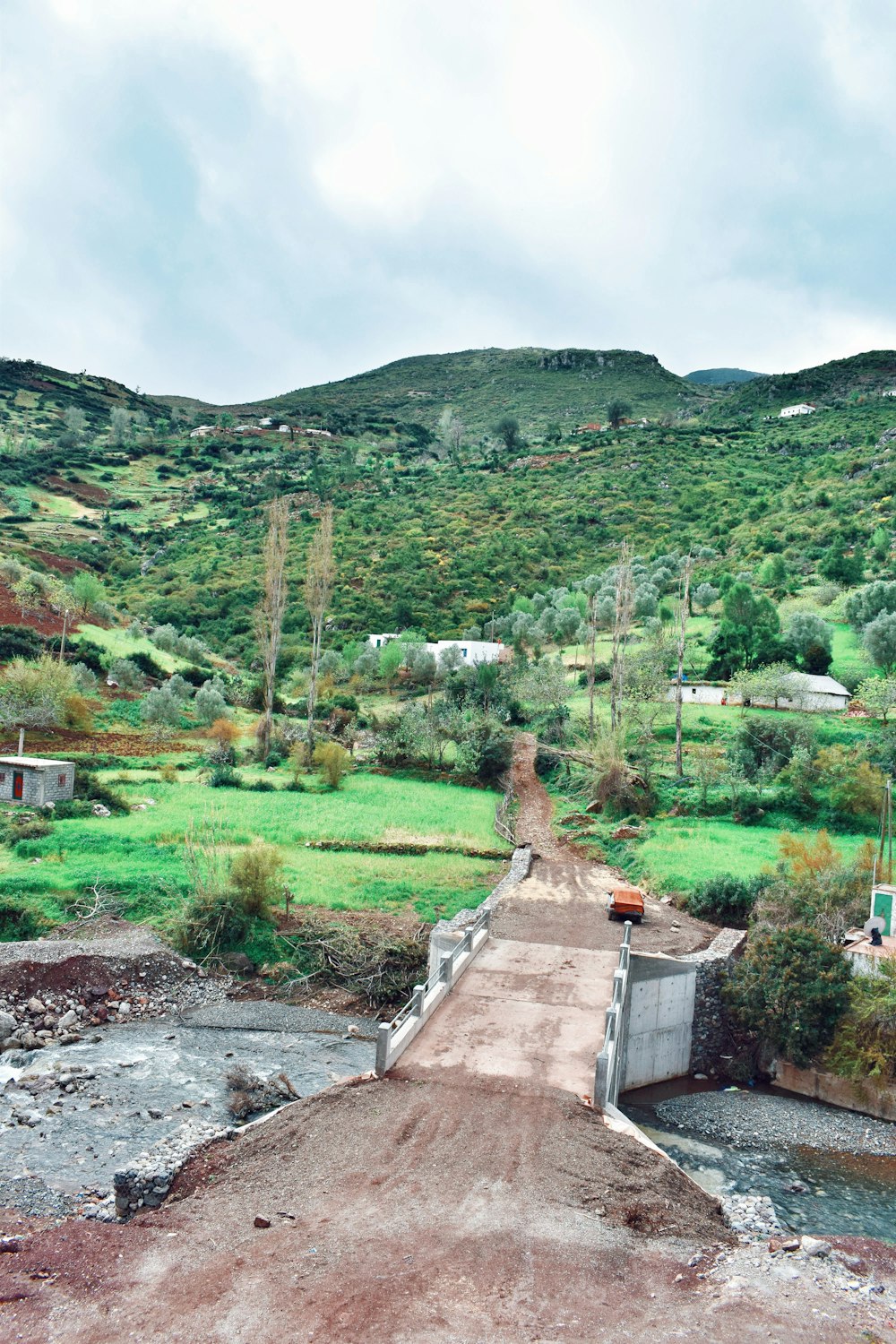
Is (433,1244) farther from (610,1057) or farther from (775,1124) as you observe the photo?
(775,1124)

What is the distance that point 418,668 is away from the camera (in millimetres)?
60156

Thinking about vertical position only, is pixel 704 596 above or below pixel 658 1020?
above

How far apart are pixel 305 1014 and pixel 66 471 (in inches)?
3905

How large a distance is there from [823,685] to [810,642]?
18.3 feet

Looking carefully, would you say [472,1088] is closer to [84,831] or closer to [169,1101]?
[169,1101]

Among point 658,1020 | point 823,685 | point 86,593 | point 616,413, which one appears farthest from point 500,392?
point 658,1020

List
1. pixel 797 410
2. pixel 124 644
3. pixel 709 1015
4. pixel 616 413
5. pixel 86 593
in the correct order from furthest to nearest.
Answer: pixel 616 413, pixel 797 410, pixel 86 593, pixel 124 644, pixel 709 1015

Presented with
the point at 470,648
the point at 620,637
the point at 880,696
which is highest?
the point at 620,637

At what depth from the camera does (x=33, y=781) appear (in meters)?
32.0

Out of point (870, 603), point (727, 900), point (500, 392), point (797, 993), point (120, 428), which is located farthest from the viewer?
point (500, 392)

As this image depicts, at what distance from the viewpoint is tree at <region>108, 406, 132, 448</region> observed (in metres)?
123

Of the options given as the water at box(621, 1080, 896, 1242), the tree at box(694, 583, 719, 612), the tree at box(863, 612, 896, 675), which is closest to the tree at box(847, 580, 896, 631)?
the tree at box(863, 612, 896, 675)

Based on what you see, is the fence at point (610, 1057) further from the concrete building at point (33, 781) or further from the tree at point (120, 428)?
the tree at point (120, 428)

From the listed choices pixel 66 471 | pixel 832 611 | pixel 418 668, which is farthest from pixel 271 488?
pixel 832 611
